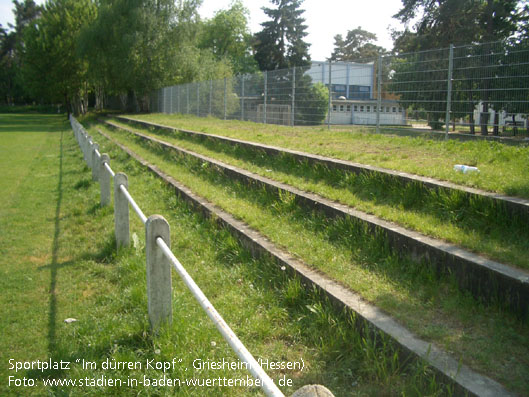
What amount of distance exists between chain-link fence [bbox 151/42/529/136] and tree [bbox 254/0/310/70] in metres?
37.8

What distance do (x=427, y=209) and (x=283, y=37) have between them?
52781 millimetres

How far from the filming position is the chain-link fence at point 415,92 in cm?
887

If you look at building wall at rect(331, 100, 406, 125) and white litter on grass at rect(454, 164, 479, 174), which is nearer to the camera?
white litter on grass at rect(454, 164, 479, 174)

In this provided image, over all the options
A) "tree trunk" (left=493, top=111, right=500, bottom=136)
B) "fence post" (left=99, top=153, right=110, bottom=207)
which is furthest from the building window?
"fence post" (left=99, top=153, right=110, bottom=207)

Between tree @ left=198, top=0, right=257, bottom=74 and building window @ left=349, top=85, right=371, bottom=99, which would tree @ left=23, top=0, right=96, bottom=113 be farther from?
building window @ left=349, top=85, right=371, bottom=99

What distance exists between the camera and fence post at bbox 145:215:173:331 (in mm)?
3594

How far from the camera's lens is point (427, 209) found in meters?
4.99

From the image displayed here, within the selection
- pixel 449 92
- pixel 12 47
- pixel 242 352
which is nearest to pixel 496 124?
pixel 449 92

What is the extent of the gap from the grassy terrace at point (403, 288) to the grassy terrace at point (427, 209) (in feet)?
1.40

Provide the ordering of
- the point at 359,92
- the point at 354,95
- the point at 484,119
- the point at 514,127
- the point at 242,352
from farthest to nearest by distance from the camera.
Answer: the point at 354,95, the point at 359,92, the point at 484,119, the point at 514,127, the point at 242,352

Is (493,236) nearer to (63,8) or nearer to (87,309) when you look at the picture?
(87,309)

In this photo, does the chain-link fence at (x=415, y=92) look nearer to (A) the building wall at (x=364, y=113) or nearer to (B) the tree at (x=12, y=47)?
(A) the building wall at (x=364, y=113)

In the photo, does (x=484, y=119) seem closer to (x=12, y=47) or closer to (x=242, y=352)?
(x=242, y=352)

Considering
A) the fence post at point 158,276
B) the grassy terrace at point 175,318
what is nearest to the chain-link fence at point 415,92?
the grassy terrace at point 175,318
